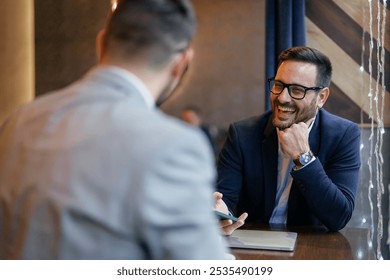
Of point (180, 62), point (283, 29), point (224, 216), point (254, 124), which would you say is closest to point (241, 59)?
point (283, 29)

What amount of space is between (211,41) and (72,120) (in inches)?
74.1

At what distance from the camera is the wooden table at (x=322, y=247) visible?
1.22 metres

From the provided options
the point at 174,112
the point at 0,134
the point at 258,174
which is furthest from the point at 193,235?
the point at 174,112

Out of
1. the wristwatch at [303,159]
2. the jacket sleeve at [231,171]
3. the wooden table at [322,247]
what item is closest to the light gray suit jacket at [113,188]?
the wooden table at [322,247]

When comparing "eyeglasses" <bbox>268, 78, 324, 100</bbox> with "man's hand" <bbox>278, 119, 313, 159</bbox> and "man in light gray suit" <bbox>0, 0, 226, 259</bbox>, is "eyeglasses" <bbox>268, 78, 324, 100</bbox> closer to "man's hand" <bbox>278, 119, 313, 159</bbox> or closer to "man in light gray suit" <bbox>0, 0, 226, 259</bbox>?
"man's hand" <bbox>278, 119, 313, 159</bbox>

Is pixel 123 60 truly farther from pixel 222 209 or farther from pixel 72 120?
pixel 222 209

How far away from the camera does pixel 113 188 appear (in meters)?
0.58

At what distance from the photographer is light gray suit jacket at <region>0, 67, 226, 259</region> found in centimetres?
57

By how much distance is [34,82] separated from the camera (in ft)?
8.75

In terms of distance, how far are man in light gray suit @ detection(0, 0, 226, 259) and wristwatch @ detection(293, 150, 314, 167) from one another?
98cm

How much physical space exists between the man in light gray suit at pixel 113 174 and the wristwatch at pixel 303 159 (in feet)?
3.22

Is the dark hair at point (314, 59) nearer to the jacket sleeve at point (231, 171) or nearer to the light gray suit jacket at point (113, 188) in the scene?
the jacket sleeve at point (231, 171)

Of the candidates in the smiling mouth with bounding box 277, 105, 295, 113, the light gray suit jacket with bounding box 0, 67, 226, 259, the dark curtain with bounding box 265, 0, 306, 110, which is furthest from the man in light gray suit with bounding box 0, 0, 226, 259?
the dark curtain with bounding box 265, 0, 306, 110

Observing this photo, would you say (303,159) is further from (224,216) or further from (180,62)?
(180,62)
